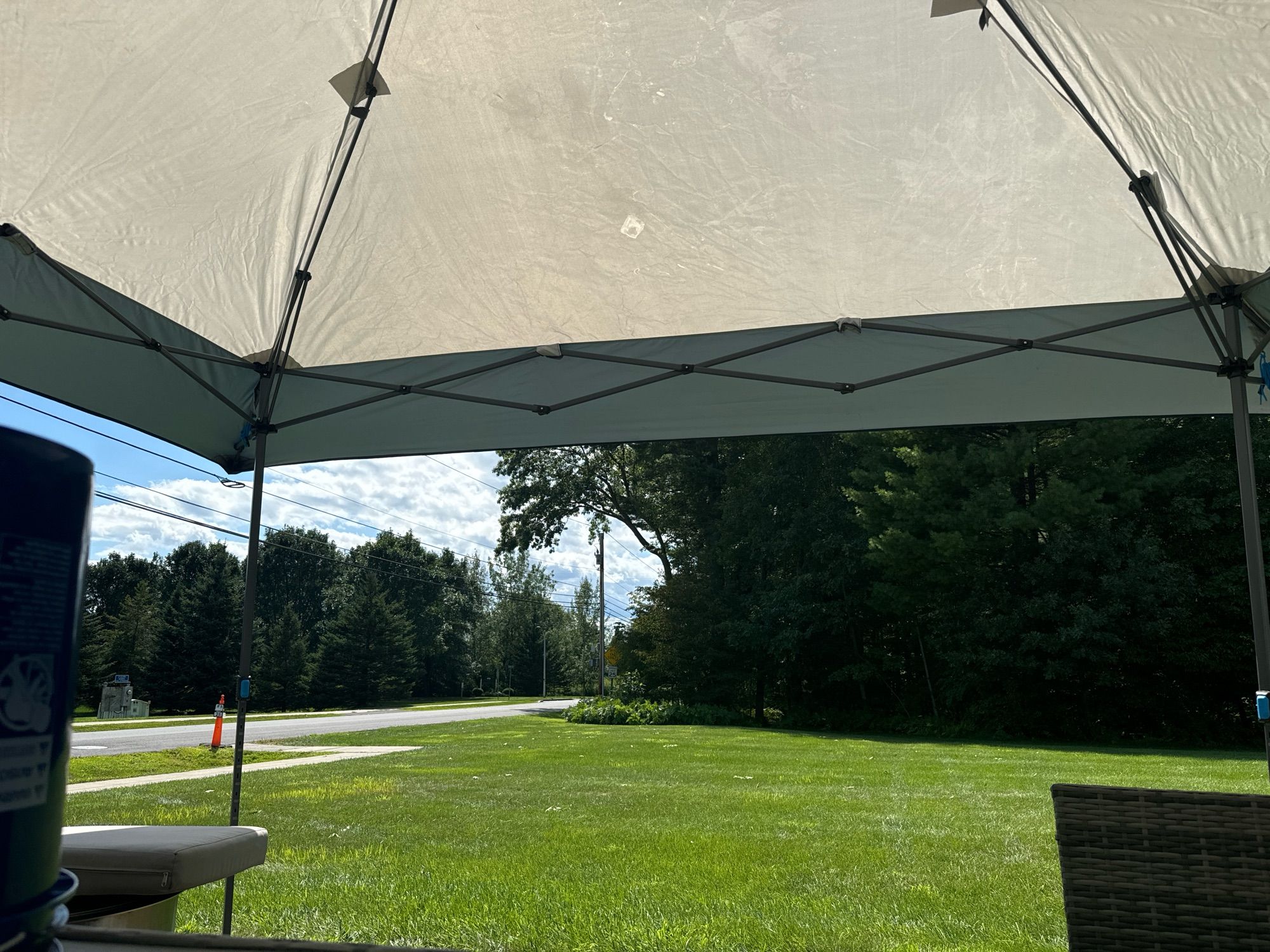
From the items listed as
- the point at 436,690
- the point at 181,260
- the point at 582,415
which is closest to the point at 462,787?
the point at 582,415

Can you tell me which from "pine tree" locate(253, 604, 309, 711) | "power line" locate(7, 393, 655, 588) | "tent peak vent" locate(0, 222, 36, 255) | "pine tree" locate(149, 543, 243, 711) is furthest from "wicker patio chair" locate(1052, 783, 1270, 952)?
"pine tree" locate(253, 604, 309, 711)

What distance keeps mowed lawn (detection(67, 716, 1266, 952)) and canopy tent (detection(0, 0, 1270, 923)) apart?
1.33 m

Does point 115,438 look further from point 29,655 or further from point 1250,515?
point 29,655

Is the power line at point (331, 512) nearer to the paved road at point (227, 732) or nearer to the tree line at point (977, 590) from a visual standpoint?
the paved road at point (227, 732)

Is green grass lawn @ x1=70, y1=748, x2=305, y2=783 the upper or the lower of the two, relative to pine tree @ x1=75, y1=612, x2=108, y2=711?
lower

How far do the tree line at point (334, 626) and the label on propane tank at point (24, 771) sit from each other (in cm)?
2861

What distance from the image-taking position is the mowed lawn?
12.8ft

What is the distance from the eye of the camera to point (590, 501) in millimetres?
27906

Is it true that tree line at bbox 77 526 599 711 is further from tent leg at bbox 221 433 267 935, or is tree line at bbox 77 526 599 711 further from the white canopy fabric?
the white canopy fabric

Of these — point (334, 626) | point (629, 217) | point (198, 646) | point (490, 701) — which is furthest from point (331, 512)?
point (629, 217)

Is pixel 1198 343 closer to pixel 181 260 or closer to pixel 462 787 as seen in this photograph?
pixel 181 260

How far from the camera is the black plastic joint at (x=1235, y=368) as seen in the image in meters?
2.95

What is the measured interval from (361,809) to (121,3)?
21.3 feet

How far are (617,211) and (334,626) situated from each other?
47301 millimetres
